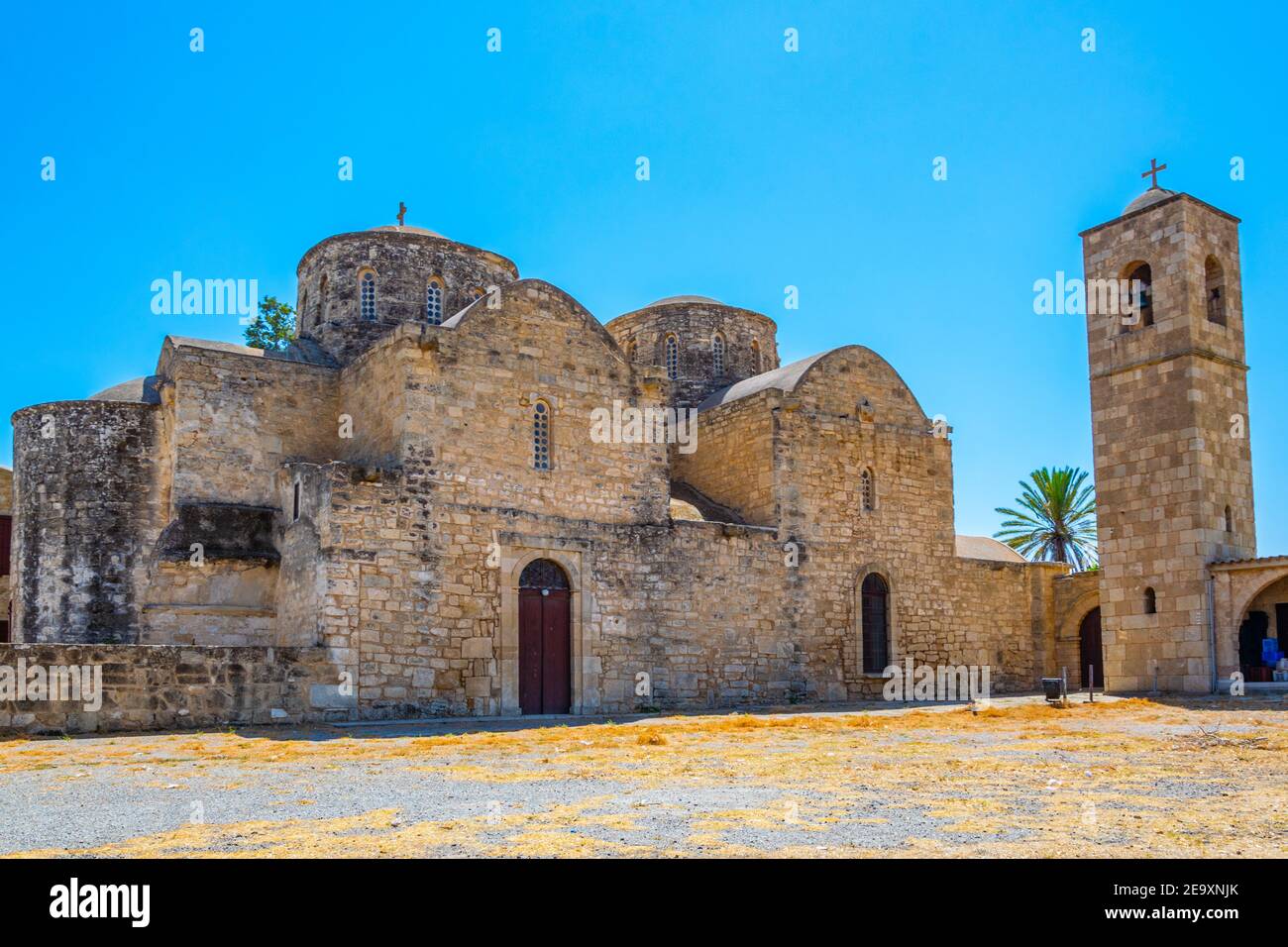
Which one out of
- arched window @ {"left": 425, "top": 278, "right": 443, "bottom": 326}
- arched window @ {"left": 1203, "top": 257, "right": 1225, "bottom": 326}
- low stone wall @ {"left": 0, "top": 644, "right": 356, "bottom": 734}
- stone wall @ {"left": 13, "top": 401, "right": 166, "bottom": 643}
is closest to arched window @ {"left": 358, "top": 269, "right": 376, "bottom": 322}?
arched window @ {"left": 425, "top": 278, "right": 443, "bottom": 326}

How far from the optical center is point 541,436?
19.1 m

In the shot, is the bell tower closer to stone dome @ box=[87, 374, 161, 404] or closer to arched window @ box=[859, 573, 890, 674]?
arched window @ box=[859, 573, 890, 674]

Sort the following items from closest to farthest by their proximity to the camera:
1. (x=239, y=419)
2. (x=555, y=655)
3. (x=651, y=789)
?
(x=651, y=789) < (x=555, y=655) < (x=239, y=419)

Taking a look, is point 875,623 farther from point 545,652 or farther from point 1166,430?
point 545,652

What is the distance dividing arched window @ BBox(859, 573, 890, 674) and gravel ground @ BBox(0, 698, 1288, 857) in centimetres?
768

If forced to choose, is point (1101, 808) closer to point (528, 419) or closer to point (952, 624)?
point (528, 419)

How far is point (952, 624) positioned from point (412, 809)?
59.7ft

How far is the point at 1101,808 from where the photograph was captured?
23.1 ft

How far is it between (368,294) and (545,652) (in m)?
7.61

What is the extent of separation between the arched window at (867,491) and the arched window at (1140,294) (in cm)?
538

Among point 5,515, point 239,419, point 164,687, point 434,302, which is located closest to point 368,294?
point 434,302

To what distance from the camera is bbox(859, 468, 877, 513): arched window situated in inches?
902

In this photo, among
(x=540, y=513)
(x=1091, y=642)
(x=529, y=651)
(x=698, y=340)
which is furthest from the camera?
(x=698, y=340)

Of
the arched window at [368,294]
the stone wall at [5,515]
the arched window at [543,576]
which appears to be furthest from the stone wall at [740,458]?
the stone wall at [5,515]
